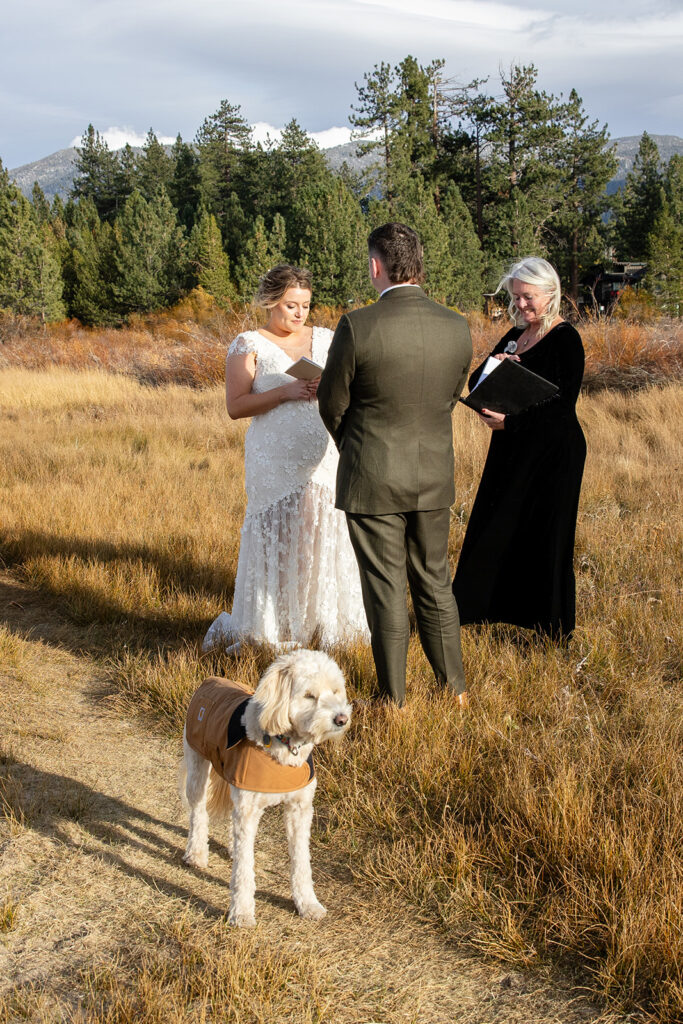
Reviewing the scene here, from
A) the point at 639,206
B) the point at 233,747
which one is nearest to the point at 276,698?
the point at 233,747

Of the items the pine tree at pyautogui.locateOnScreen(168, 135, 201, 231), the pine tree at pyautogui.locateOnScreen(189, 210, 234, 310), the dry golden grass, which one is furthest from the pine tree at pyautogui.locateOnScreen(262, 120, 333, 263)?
the dry golden grass

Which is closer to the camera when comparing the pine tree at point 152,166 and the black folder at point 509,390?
the black folder at point 509,390

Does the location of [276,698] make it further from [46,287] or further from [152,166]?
[152,166]

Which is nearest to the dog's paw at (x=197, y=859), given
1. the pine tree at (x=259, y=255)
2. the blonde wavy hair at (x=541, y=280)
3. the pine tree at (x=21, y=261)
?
the blonde wavy hair at (x=541, y=280)

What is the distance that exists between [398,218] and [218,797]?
3235 centimetres

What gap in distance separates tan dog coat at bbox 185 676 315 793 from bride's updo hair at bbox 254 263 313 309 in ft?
7.02

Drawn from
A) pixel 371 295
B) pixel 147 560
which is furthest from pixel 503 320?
pixel 371 295

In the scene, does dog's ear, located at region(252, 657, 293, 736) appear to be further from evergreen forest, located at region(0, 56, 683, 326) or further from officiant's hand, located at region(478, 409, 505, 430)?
evergreen forest, located at region(0, 56, 683, 326)

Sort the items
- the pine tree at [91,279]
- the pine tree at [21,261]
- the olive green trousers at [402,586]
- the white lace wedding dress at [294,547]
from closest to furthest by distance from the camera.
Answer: the olive green trousers at [402,586] → the white lace wedding dress at [294,547] → the pine tree at [21,261] → the pine tree at [91,279]

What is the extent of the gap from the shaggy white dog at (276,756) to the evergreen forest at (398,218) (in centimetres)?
2784

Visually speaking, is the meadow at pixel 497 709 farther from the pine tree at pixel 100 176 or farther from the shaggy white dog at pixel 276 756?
the pine tree at pixel 100 176

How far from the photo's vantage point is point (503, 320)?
15211 millimetres

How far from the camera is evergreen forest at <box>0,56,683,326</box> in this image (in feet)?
106

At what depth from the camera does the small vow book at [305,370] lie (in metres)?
3.90
